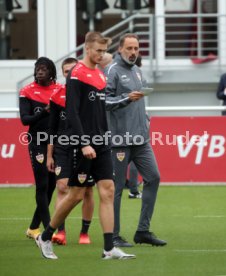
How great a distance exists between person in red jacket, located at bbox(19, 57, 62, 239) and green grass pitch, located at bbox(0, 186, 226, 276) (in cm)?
61

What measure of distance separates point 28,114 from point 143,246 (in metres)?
1.86

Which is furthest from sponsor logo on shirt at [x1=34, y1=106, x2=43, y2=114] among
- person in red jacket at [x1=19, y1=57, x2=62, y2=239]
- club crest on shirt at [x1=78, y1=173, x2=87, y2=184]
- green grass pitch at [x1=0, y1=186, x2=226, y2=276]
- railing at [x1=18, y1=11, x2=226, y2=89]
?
railing at [x1=18, y1=11, x2=226, y2=89]

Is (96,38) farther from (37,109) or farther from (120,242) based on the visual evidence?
(120,242)

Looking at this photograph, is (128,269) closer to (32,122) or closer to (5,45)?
(32,122)

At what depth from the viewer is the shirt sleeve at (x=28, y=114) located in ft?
40.1

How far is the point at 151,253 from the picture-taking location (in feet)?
37.8

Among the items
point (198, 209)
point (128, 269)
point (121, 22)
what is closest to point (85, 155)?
point (128, 269)

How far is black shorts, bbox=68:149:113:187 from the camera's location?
10.8m

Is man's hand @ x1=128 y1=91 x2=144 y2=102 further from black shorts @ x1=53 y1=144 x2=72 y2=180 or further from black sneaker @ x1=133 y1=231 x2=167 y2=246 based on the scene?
black sneaker @ x1=133 y1=231 x2=167 y2=246

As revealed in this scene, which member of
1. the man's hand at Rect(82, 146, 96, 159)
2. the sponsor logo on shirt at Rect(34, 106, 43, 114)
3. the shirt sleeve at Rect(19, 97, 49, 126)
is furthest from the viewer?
the sponsor logo on shirt at Rect(34, 106, 43, 114)

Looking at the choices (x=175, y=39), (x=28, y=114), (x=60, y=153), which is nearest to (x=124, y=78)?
(x=60, y=153)

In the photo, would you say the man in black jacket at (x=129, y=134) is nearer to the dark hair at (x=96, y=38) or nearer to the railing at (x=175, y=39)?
the dark hair at (x=96, y=38)

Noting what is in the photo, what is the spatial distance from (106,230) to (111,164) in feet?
2.11

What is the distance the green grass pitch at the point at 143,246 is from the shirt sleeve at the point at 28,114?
4.30 ft
